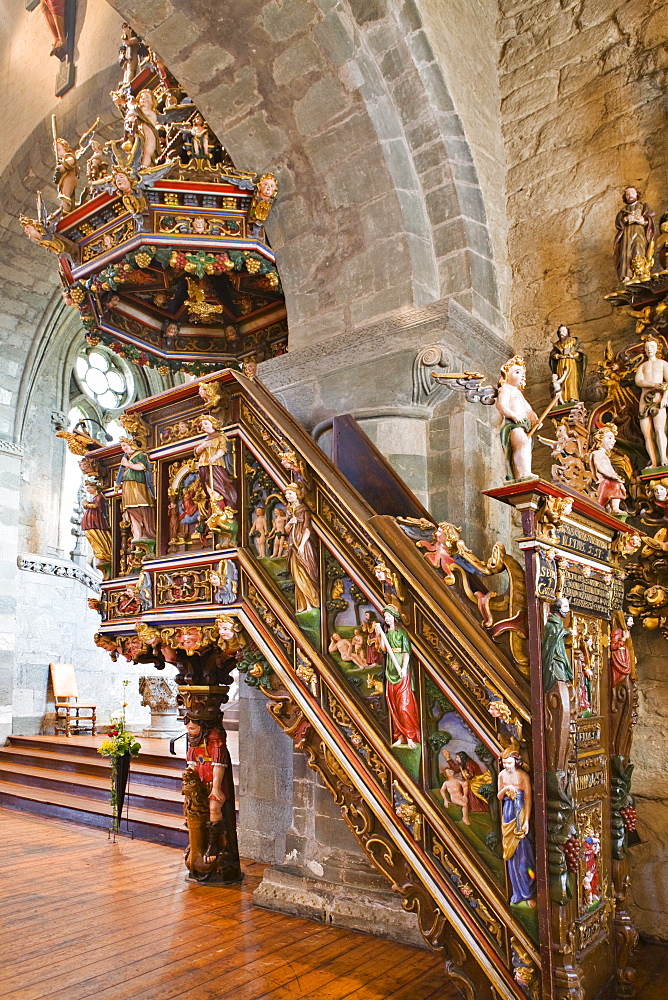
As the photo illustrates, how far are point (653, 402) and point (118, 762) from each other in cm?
493

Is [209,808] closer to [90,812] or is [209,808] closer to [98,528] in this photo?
[98,528]

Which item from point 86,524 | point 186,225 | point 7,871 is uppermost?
point 186,225

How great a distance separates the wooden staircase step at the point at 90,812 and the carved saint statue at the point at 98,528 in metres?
2.43

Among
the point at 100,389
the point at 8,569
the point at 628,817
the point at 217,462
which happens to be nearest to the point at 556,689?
the point at 628,817

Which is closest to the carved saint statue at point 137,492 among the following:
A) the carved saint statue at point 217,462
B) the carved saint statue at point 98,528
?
the carved saint statue at point 98,528

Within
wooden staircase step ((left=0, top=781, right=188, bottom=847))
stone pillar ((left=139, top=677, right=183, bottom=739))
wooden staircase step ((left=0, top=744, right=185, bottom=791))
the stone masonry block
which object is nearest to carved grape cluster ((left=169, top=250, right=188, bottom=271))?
the stone masonry block

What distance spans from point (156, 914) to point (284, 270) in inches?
170

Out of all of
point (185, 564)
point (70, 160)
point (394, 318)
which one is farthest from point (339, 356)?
point (70, 160)

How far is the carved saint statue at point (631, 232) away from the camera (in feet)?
15.6

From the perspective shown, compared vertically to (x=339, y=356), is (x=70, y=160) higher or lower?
higher

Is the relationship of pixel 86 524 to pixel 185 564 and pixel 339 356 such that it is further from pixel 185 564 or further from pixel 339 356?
pixel 339 356

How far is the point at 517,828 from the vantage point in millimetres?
3236

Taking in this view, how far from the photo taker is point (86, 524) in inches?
213

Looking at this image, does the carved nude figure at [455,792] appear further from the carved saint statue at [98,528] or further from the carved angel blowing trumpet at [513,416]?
the carved saint statue at [98,528]
